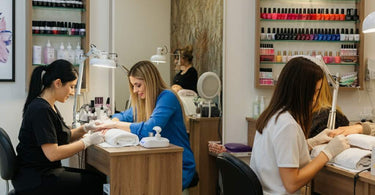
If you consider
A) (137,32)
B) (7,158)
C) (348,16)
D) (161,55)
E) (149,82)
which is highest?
(348,16)

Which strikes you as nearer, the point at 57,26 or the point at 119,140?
the point at 119,140

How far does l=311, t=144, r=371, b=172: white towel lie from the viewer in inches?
74.2

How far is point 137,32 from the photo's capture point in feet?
12.1

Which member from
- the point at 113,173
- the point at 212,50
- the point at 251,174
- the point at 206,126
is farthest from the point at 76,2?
the point at 251,174

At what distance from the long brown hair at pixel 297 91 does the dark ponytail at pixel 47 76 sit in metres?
1.32

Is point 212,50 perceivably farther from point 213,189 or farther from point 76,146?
Result: point 76,146

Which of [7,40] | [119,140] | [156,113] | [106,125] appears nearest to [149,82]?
[156,113]

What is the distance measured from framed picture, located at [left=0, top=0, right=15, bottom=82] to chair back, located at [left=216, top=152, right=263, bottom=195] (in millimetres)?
2170

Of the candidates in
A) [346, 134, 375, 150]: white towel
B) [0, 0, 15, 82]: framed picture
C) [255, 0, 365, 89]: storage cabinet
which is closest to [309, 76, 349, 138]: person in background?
[346, 134, 375, 150]: white towel

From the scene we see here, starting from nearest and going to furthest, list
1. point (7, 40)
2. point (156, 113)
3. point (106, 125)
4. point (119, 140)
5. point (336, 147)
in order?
point (336, 147), point (119, 140), point (156, 113), point (106, 125), point (7, 40)

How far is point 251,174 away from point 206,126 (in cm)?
202

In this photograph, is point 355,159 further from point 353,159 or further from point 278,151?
point 278,151

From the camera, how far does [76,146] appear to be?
102 inches

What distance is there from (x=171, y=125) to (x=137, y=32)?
3.70ft
